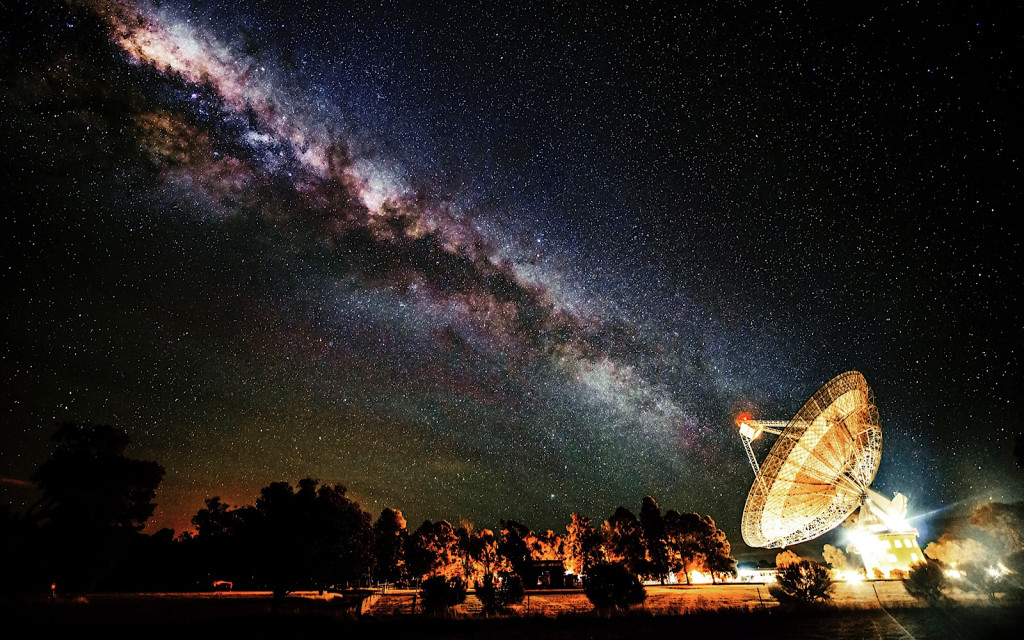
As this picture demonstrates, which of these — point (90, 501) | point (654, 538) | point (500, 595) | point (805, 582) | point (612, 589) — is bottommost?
point (500, 595)

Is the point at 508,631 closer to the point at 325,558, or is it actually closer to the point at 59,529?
the point at 325,558

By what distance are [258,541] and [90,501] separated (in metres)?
12.3

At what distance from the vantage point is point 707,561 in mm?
60469

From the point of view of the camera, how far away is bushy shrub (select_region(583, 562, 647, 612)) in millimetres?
25078

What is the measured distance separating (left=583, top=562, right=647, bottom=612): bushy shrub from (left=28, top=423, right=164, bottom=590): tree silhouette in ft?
108

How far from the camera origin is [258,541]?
3284cm

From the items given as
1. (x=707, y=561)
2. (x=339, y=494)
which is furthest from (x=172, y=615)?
(x=707, y=561)

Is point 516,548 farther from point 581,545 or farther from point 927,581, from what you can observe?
point 927,581

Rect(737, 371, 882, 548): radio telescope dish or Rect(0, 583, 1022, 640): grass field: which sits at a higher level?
Rect(737, 371, 882, 548): radio telescope dish

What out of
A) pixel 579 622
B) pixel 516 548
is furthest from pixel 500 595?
pixel 516 548

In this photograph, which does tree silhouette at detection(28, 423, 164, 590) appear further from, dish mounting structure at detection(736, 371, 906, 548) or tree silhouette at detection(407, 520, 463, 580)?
dish mounting structure at detection(736, 371, 906, 548)

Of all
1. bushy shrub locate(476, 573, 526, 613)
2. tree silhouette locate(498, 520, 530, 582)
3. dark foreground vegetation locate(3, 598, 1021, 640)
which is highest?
tree silhouette locate(498, 520, 530, 582)

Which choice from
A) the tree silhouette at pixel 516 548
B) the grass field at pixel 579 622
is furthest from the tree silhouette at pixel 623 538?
the grass field at pixel 579 622

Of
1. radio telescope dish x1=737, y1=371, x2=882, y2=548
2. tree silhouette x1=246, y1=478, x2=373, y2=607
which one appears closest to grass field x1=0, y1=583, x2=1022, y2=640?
tree silhouette x1=246, y1=478, x2=373, y2=607
